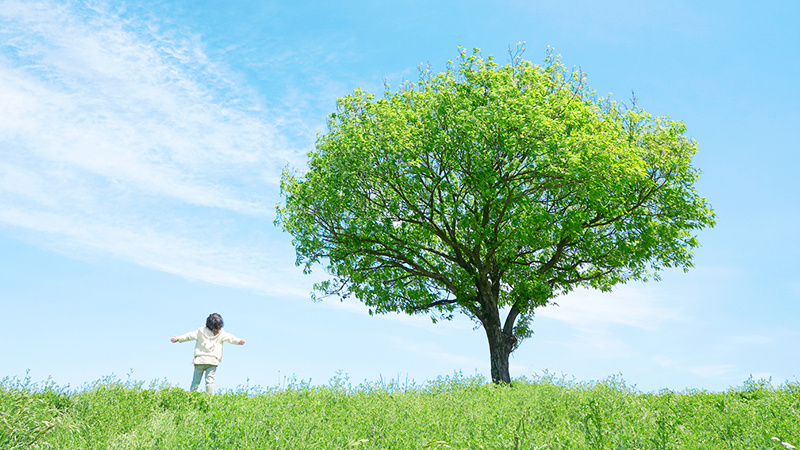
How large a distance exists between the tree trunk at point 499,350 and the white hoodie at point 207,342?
9.83m

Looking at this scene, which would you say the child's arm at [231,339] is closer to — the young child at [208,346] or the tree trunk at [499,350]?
the young child at [208,346]

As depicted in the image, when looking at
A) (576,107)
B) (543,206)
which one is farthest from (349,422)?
(576,107)

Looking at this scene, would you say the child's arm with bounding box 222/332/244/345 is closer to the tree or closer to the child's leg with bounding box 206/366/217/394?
the child's leg with bounding box 206/366/217/394

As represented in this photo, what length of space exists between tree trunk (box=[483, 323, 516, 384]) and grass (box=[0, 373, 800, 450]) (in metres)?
7.71

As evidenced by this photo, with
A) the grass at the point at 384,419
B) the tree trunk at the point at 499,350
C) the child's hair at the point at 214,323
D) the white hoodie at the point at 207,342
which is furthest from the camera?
the tree trunk at the point at 499,350

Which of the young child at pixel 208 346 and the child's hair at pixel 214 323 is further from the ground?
the child's hair at pixel 214 323

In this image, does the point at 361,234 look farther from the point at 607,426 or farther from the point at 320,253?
the point at 607,426

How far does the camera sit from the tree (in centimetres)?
1781

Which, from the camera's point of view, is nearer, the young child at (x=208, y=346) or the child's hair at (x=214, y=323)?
the young child at (x=208, y=346)

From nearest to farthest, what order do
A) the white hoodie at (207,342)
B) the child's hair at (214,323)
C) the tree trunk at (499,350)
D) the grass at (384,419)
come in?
the grass at (384,419) < the white hoodie at (207,342) < the child's hair at (214,323) < the tree trunk at (499,350)

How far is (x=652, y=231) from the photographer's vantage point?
65.6 ft

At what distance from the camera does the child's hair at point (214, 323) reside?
15.1 meters

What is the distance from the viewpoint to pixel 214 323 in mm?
15109

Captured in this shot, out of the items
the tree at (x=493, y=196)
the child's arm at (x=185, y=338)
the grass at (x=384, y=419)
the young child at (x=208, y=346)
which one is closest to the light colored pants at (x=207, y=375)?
the young child at (x=208, y=346)
